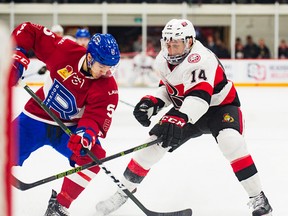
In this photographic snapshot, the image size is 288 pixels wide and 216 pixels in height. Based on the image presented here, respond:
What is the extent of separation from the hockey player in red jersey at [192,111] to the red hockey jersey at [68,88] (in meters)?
0.26

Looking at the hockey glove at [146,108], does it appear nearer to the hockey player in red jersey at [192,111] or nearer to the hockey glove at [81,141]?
the hockey player in red jersey at [192,111]

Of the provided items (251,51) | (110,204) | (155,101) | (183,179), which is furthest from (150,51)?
(110,204)

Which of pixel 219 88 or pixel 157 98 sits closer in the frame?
pixel 219 88

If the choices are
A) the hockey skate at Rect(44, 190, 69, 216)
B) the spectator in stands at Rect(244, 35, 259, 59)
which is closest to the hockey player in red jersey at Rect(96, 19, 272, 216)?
the hockey skate at Rect(44, 190, 69, 216)

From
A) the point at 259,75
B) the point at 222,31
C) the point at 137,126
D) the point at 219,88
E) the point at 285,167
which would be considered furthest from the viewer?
the point at 222,31

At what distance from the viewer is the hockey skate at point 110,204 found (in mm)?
2270

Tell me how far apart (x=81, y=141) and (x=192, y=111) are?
18.7 inches

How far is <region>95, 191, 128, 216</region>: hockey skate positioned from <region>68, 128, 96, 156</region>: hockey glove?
43cm

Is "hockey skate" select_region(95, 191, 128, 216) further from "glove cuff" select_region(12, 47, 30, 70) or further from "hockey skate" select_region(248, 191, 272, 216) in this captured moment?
"glove cuff" select_region(12, 47, 30, 70)

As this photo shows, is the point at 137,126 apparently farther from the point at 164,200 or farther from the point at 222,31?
the point at 222,31

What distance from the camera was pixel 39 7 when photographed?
36.7 ft

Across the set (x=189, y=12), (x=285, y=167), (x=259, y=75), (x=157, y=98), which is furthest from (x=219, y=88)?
→ (x=189, y=12)

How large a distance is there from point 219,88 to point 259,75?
22.1 feet

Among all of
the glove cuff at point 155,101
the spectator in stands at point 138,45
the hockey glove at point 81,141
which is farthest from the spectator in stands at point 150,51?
the hockey glove at point 81,141
